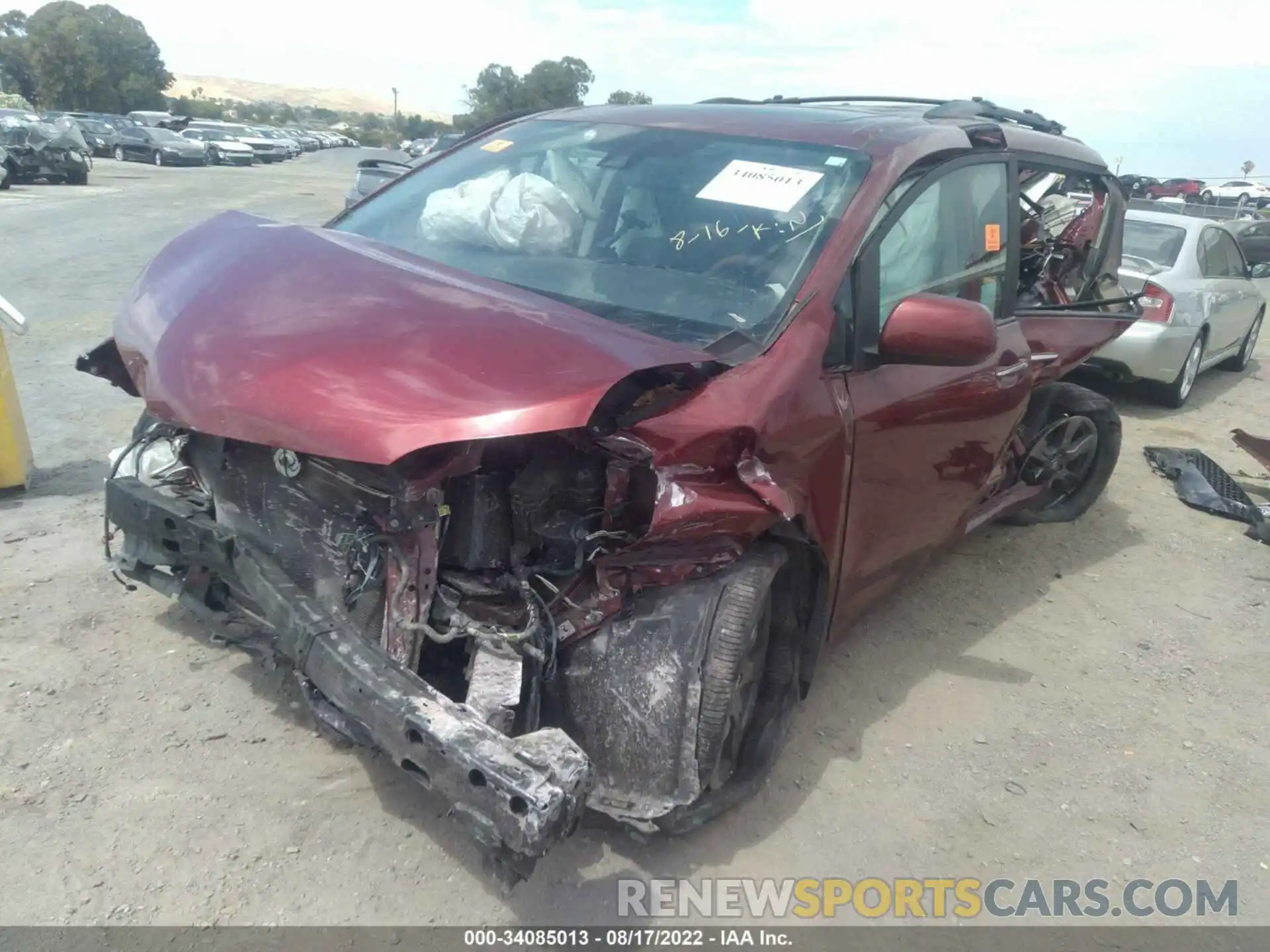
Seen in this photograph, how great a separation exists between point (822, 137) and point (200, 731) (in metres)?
2.76

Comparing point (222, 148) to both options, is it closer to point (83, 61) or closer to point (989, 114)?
point (83, 61)

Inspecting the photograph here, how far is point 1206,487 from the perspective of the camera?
19.7 feet

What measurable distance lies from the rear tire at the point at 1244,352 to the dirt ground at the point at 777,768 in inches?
233

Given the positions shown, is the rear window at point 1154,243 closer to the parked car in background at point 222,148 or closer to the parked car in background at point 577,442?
the parked car in background at point 577,442

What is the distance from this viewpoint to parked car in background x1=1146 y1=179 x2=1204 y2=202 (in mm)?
38647

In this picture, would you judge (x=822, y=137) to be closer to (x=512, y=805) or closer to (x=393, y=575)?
(x=393, y=575)

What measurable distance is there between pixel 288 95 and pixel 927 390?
565ft

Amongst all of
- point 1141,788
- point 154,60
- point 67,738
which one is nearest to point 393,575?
point 67,738

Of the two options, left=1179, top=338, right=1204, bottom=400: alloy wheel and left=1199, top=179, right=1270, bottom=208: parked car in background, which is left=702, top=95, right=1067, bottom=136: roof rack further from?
left=1199, top=179, right=1270, bottom=208: parked car in background

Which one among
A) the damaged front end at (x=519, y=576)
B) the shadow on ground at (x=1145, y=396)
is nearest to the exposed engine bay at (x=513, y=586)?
the damaged front end at (x=519, y=576)

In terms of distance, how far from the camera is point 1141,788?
128 inches

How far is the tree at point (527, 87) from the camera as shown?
60.6 meters

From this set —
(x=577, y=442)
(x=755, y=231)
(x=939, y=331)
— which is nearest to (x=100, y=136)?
(x=755, y=231)

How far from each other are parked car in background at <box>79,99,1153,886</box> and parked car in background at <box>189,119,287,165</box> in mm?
42132
